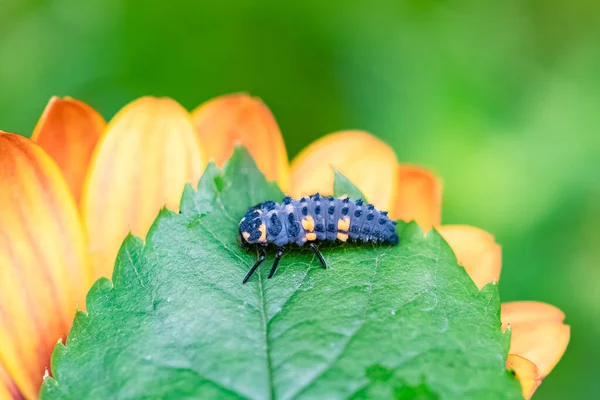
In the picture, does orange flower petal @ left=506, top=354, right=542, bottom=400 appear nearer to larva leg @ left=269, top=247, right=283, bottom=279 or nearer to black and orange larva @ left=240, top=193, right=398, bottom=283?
black and orange larva @ left=240, top=193, right=398, bottom=283

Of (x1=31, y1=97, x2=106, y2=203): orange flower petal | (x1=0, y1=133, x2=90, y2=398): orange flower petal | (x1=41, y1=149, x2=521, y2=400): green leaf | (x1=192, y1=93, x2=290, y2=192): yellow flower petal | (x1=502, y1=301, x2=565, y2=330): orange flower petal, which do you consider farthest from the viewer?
(x1=192, y1=93, x2=290, y2=192): yellow flower petal

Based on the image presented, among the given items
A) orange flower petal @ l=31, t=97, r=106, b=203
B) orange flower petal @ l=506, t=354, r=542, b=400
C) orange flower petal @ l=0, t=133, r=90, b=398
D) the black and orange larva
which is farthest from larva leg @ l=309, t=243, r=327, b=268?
orange flower petal @ l=31, t=97, r=106, b=203

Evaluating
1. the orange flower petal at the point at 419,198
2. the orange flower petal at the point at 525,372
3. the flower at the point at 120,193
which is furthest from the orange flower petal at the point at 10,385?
the orange flower petal at the point at 419,198

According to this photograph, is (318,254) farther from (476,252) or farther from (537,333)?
(537,333)

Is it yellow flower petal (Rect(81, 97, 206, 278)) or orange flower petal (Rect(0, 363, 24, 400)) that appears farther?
yellow flower petal (Rect(81, 97, 206, 278))

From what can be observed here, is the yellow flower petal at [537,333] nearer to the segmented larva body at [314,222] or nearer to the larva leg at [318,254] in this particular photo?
the segmented larva body at [314,222]

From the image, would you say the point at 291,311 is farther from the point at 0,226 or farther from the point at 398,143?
the point at 398,143
